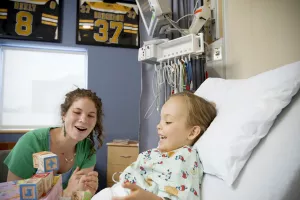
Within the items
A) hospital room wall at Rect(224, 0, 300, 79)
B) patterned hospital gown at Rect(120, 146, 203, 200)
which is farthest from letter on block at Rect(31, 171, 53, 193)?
hospital room wall at Rect(224, 0, 300, 79)

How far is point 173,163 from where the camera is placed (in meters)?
0.71

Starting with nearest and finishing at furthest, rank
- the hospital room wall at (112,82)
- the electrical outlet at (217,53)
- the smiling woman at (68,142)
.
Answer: the smiling woman at (68,142)
the electrical outlet at (217,53)
the hospital room wall at (112,82)

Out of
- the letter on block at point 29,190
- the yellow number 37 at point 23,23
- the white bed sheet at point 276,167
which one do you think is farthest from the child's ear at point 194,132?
the yellow number 37 at point 23,23

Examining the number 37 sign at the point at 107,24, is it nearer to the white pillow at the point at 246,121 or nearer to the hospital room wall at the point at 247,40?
the hospital room wall at the point at 247,40

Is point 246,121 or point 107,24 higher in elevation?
point 107,24

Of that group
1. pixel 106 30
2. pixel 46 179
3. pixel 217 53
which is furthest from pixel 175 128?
pixel 106 30

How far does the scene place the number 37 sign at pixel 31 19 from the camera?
2.61m

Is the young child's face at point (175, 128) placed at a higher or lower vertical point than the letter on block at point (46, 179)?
higher

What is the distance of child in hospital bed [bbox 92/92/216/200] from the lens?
2.14 ft

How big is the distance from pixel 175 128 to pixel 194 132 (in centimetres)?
9

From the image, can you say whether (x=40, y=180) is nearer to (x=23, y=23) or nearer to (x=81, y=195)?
(x=81, y=195)

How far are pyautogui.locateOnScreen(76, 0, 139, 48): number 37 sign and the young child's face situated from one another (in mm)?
2309

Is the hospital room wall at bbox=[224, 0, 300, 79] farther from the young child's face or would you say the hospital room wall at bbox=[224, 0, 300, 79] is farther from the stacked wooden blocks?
the stacked wooden blocks

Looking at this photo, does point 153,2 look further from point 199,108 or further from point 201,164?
point 201,164
